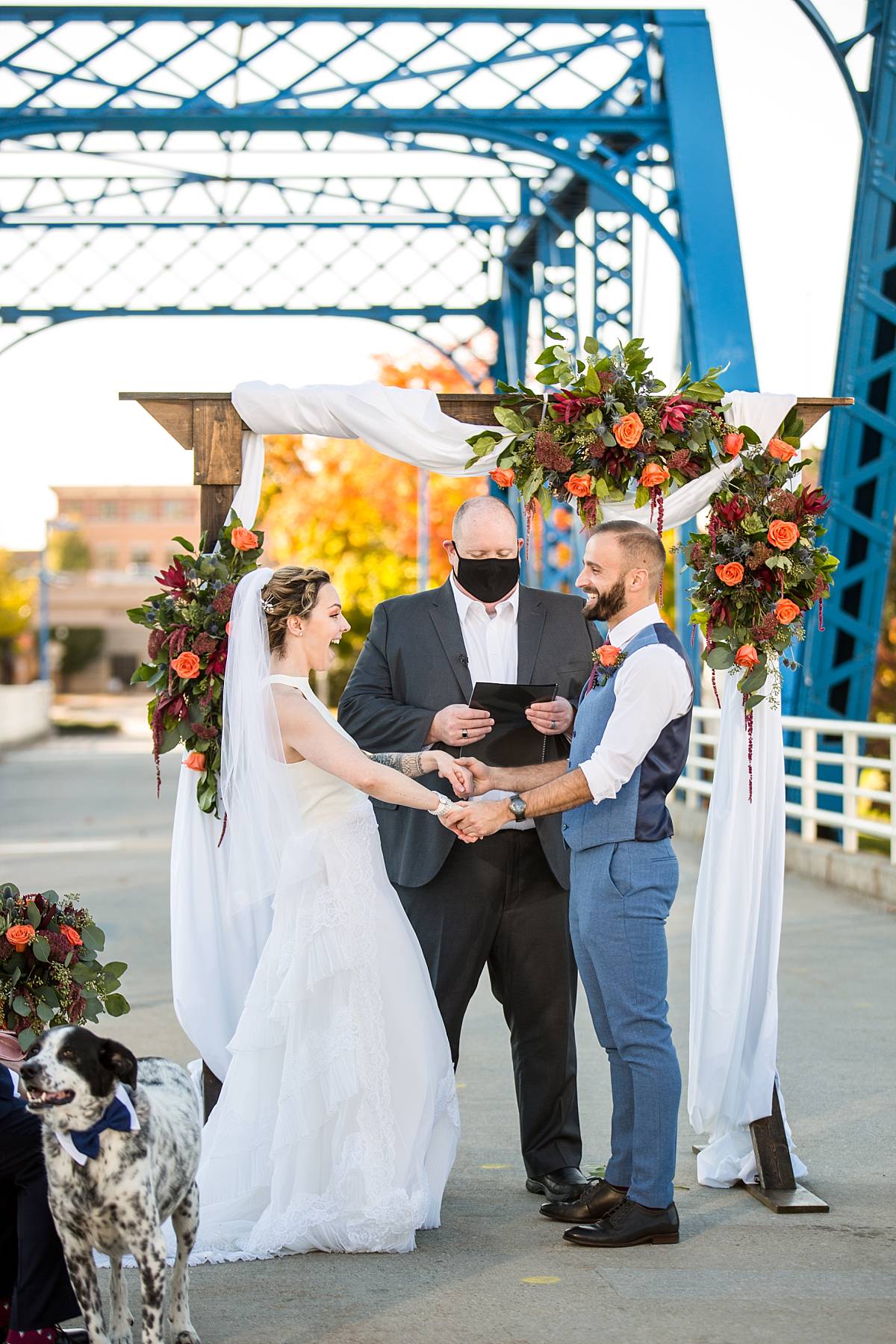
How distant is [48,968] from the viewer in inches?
201

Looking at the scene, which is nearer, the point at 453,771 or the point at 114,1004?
the point at 114,1004

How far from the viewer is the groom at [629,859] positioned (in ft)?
16.9

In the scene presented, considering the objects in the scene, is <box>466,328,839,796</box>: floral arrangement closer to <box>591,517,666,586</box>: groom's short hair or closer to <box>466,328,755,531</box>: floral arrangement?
<box>466,328,755,531</box>: floral arrangement

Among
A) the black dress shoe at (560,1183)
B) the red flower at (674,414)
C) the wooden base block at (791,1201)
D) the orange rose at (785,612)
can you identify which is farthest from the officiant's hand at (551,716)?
the wooden base block at (791,1201)

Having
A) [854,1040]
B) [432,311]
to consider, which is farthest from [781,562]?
[432,311]

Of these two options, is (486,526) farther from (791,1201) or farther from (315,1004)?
(791,1201)

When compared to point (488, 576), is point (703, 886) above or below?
below

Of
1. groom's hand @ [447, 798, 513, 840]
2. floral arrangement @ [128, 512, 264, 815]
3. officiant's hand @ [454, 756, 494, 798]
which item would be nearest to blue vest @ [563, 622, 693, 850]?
groom's hand @ [447, 798, 513, 840]

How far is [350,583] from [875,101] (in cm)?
3207

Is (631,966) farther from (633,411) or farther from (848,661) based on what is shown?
(848,661)

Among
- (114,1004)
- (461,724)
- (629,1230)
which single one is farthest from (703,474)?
(114,1004)

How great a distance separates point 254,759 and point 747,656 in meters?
1.78

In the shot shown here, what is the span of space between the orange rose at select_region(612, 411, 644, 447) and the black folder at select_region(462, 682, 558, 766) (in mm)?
889

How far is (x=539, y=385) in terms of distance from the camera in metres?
6.33
